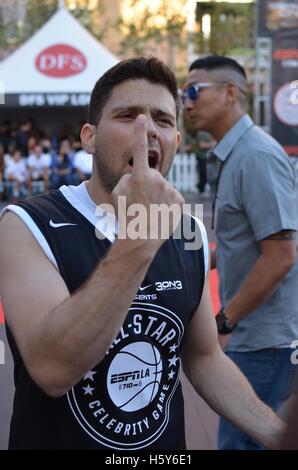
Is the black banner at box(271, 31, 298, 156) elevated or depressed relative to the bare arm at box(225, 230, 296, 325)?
depressed

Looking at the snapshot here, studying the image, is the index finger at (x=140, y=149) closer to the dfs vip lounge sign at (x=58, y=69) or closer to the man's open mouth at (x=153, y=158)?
the man's open mouth at (x=153, y=158)

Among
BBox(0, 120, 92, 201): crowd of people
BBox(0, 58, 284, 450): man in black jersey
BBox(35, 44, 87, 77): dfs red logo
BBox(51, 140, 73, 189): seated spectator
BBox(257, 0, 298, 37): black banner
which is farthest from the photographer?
BBox(51, 140, 73, 189): seated spectator

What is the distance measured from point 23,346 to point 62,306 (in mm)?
165

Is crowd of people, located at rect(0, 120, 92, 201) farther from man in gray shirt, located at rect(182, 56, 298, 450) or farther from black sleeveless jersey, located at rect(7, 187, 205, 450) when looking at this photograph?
black sleeveless jersey, located at rect(7, 187, 205, 450)

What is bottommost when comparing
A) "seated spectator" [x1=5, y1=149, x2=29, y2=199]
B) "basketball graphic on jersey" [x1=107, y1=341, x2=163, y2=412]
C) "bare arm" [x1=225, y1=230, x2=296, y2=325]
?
"seated spectator" [x1=5, y1=149, x2=29, y2=199]

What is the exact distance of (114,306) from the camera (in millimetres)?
1608

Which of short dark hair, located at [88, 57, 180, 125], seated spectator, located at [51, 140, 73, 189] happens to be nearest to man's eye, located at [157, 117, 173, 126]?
short dark hair, located at [88, 57, 180, 125]

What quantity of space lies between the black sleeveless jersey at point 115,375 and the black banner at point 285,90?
40.0 feet

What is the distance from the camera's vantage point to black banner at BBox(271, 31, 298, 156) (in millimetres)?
13984

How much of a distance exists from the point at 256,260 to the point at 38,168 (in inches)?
574

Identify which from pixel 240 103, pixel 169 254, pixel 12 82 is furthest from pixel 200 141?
pixel 169 254

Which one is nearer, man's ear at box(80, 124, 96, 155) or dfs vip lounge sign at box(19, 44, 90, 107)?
man's ear at box(80, 124, 96, 155)

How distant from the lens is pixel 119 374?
1.96 m
